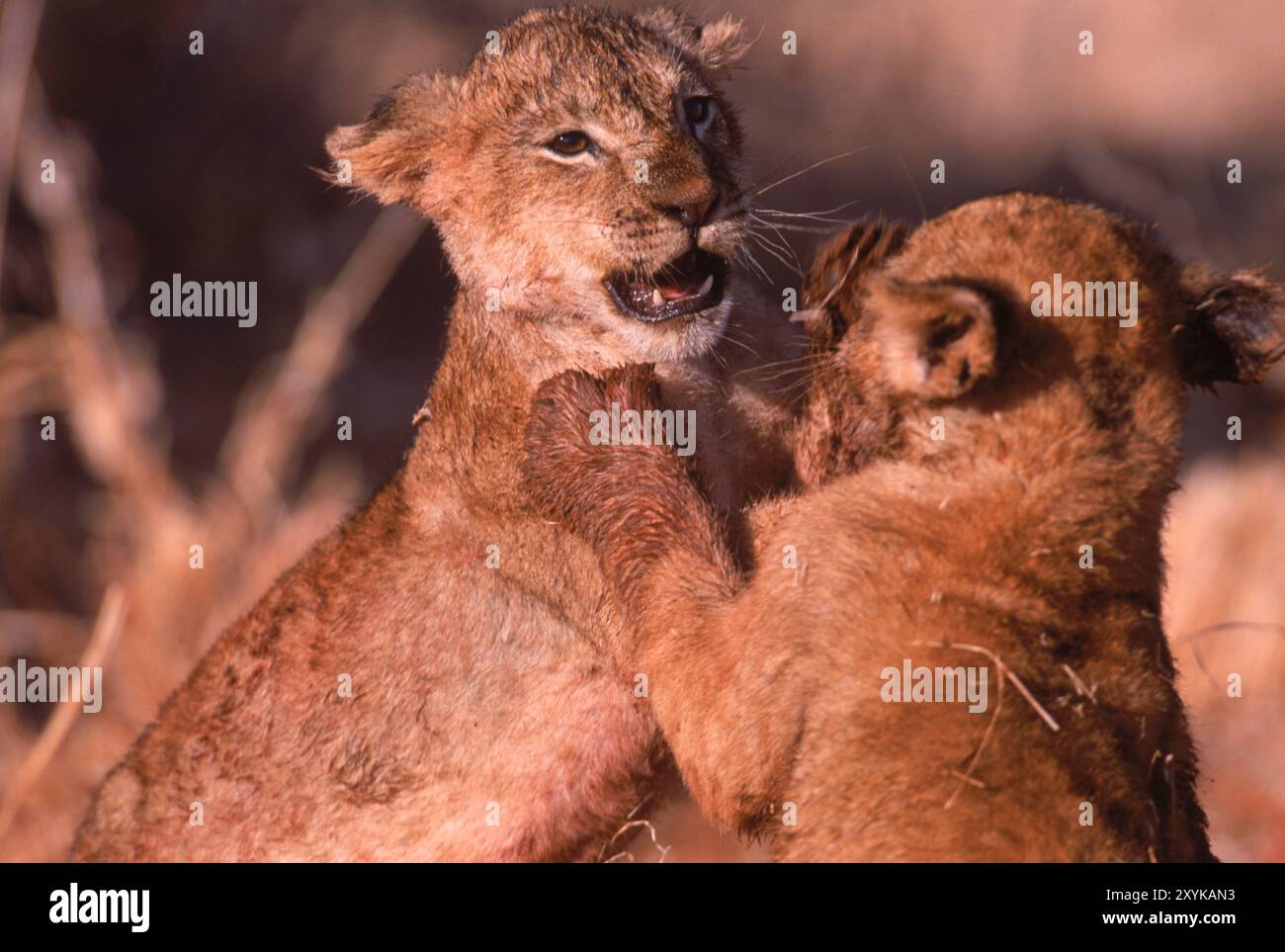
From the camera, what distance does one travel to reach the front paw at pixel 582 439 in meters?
4.98

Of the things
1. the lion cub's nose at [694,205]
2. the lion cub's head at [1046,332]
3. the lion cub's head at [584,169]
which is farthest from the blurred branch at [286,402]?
the lion cub's head at [1046,332]

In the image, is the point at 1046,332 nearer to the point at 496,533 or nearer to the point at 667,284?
the point at 667,284

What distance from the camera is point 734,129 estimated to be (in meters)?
6.15

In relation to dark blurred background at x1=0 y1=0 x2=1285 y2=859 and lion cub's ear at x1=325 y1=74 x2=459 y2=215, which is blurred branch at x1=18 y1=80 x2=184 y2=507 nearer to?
dark blurred background at x1=0 y1=0 x2=1285 y2=859

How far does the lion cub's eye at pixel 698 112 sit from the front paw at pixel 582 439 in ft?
3.90

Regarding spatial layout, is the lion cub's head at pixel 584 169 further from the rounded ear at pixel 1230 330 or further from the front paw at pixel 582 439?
the rounded ear at pixel 1230 330

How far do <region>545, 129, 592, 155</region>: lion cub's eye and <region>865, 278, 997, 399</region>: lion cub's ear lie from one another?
65.7 inches

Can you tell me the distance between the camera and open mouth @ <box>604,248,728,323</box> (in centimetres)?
538

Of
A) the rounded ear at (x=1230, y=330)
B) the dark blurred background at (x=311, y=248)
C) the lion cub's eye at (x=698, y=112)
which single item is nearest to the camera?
the rounded ear at (x=1230, y=330)

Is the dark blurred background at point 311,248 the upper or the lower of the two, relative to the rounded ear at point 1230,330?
upper

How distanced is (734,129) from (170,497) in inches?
217

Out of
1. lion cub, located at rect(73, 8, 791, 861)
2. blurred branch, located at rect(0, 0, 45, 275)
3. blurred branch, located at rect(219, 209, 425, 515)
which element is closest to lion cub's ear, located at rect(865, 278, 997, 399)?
lion cub, located at rect(73, 8, 791, 861)

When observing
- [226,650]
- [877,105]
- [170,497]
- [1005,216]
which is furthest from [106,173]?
[1005,216]

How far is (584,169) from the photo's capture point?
18.5 feet
